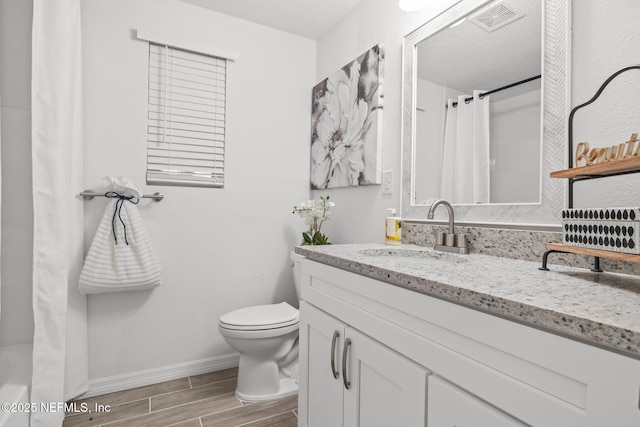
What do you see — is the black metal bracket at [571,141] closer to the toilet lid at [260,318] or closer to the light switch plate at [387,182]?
the light switch plate at [387,182]

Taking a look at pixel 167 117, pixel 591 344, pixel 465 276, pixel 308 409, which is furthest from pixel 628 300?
pixel 167 117

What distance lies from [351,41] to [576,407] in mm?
2105

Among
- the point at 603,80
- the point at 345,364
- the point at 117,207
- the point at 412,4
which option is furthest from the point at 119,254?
the point at 603,80

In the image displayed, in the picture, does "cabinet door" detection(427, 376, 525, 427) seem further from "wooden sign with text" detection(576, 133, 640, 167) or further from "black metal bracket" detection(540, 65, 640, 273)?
"wooden sign with text" detection(576, 133, 640, 167)

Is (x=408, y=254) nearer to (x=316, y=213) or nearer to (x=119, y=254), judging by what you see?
(x=316, y=213)

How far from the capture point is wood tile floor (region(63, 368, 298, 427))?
157 centimetres

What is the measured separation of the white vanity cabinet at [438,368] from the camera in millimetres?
479

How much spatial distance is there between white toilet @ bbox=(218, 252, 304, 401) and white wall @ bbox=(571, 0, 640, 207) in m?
1.20

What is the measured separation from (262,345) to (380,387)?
37.7 inches

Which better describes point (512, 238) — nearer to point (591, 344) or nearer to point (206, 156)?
point (591, 344)

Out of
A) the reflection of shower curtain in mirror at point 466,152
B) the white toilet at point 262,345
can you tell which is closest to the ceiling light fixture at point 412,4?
the reflection of shower curtain in mirror at point 466,152

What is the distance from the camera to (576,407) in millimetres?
495

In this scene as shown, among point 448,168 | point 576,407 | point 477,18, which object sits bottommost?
point 576,407

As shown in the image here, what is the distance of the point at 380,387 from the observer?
0.89m
